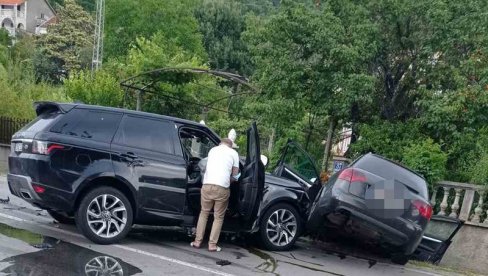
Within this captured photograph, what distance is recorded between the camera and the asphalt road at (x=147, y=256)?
6246 millimetres

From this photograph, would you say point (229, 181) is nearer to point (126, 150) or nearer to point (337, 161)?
point (126, 150)

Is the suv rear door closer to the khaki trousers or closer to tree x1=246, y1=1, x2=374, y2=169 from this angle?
the khaki trousers

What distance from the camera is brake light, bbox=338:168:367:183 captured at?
A: 7441 mm

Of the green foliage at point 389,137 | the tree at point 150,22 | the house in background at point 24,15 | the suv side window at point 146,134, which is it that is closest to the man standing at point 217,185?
the suv side window at point 146,134

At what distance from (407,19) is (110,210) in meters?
7.66

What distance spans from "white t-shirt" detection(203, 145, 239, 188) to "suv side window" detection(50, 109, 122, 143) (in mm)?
1377

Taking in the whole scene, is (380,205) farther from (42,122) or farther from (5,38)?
(5,38)

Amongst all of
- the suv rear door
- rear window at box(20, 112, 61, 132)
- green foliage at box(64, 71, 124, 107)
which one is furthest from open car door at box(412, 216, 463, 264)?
green foliage at box(64, 71, 124, 107)

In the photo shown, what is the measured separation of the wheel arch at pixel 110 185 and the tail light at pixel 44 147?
0.58 m

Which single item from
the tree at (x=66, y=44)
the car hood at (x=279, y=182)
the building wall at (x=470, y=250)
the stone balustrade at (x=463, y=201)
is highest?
the tree at (x=66, y=44)

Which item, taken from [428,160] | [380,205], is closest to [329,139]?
[428,160]

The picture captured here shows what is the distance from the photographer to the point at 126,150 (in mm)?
7477

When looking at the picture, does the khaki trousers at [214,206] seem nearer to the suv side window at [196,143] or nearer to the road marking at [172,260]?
the road marking at [172,260]

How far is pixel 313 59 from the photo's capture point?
38.9 feet
